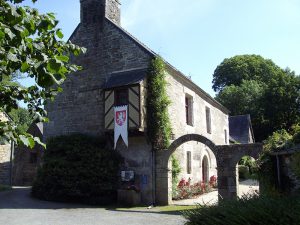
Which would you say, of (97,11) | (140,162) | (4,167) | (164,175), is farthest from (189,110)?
(4,167)

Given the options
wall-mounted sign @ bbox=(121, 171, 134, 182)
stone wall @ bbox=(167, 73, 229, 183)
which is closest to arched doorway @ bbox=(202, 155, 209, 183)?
stone wall @ bbox=(167, 73, 229, 183)

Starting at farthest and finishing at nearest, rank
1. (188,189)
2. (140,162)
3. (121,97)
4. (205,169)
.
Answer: (205,169)
(188,189)
(121,97)
(140,162)

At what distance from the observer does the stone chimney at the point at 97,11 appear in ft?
55.0

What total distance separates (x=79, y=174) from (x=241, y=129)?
74.0ft

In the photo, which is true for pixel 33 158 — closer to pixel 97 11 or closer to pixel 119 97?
pixel 119 97

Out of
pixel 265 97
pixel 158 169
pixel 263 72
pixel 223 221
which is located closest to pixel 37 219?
pixel 158 169

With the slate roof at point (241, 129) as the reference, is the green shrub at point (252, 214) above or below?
below

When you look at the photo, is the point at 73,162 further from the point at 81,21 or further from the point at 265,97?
the point at 265,97

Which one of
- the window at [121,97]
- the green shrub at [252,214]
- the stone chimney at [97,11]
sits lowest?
the green shrub at [252,214]

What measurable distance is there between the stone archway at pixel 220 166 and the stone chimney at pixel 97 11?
6.66 m

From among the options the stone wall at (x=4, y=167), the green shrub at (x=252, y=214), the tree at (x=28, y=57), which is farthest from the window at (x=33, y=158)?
the tree at (x=28, y=57)

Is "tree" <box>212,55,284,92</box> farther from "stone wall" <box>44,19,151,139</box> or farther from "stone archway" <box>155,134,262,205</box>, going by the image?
"stone archway" <box>155,134,262,205</box>

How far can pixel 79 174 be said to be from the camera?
14219 millimetres

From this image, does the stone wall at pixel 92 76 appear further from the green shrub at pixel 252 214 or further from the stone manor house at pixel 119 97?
the green shrub at pixel 252 214
